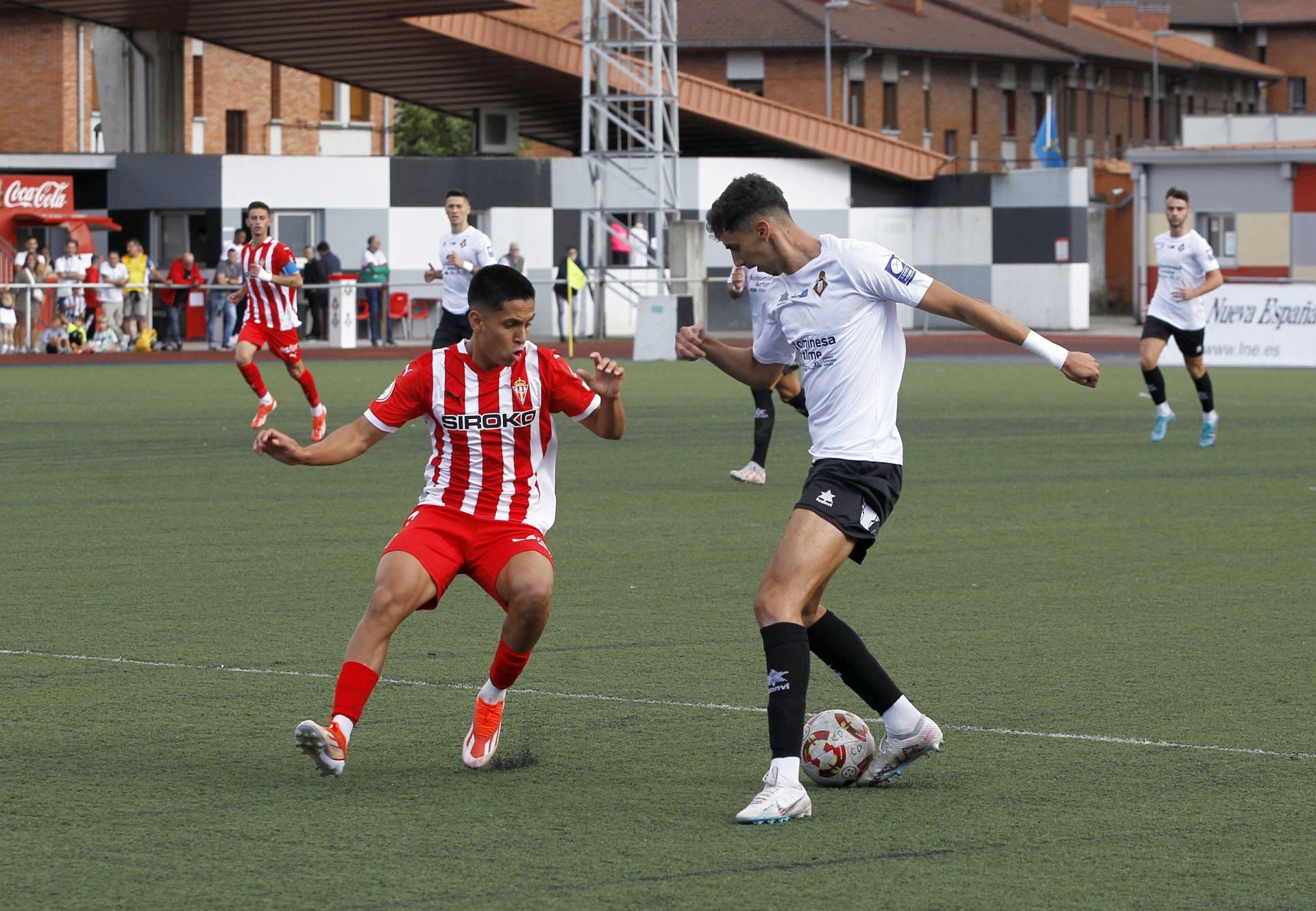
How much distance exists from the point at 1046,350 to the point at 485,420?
183cm

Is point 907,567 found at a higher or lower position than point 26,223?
lower

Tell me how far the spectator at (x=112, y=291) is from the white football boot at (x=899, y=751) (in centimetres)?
3167

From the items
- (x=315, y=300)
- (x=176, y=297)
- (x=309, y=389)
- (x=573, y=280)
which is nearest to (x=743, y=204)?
(x=309, y=389)

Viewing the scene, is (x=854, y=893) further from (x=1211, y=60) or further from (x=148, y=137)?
(x=1211, y=60)

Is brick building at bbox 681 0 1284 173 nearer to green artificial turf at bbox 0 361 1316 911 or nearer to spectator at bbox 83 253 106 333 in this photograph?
spectator at bbox 83 253 106 333

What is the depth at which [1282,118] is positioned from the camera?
64.1m

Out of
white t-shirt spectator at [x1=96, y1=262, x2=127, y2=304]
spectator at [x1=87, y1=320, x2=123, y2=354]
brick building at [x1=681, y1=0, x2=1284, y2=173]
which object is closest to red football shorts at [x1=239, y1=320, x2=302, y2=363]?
spectator at [x1=87, y1=320, x2=123, y2=354]

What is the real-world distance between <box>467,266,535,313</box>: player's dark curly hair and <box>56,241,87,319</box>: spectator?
96.8ft

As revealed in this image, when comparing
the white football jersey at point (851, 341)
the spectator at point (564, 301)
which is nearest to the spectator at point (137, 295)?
the spectator at point (564, 301)

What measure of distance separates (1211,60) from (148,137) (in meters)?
53.9

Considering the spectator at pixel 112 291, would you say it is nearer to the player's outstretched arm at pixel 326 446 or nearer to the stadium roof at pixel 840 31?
the stadium roof at pixel 840 31

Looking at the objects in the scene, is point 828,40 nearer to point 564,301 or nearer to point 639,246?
point 639,246

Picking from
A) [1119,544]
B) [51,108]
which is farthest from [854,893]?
[51,108]

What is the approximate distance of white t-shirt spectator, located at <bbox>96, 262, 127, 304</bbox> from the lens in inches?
1437
